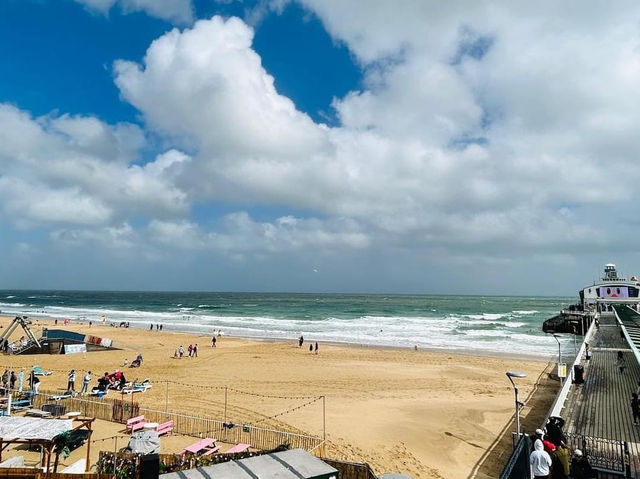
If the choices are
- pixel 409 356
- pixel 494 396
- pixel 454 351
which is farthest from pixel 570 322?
pixel 494 396

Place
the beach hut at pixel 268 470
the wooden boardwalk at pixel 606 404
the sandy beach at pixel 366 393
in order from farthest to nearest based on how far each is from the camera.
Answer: the sandy beach at pixel 366 393 < the wooden boardwalk at pixel 606 404 < the beach hut at pixel 268 470

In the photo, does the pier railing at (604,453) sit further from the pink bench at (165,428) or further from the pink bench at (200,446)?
the pink bench at (165,428)

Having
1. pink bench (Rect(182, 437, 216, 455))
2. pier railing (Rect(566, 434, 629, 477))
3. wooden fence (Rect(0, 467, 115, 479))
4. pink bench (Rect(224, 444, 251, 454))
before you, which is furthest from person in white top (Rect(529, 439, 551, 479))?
pink bench (Rect(182, 437, 216, 455))

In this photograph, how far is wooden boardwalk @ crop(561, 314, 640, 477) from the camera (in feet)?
39.3

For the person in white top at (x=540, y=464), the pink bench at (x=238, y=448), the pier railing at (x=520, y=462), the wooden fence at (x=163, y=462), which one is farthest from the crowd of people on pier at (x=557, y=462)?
the pink bench at (x=238, y=448)

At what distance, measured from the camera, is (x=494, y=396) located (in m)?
21.8

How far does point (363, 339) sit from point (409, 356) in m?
13.4

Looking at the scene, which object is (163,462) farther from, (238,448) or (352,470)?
(352,470)

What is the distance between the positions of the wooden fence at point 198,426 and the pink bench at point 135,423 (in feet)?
1.30

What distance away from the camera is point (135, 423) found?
14914mm

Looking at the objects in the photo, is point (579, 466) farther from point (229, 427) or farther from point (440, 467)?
point (229, 427)

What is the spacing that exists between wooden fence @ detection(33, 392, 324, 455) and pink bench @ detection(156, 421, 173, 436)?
180mm

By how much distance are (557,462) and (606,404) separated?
7187 millimetres

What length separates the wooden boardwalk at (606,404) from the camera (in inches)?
471
